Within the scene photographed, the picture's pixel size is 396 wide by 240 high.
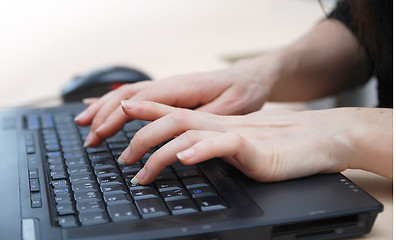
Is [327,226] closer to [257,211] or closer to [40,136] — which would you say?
[257,211]

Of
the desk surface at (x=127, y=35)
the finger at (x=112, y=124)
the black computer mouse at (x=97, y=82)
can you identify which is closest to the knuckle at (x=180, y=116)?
the finger at (x=112, y=124)

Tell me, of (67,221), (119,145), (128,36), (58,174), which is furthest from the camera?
(128,36)

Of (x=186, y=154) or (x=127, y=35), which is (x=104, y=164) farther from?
(x=127, y=35)

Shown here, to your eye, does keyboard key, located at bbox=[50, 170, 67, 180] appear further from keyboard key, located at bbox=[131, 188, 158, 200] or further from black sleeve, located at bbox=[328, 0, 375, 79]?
black sleeve, located at bbox=[328, 0, 375, 79]

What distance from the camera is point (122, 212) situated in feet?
1.47

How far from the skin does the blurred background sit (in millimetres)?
307

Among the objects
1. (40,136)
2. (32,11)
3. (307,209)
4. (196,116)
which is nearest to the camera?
(307,209)

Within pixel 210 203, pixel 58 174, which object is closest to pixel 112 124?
pixel 58 174

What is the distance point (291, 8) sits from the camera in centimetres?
149

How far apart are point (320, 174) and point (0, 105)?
2.22 ft

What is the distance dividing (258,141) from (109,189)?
0.16 m

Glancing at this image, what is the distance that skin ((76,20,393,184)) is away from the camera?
0.50 meters

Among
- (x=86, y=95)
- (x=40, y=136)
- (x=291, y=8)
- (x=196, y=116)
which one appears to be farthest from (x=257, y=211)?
(x=291, y=8)

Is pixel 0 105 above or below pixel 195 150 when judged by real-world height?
below
